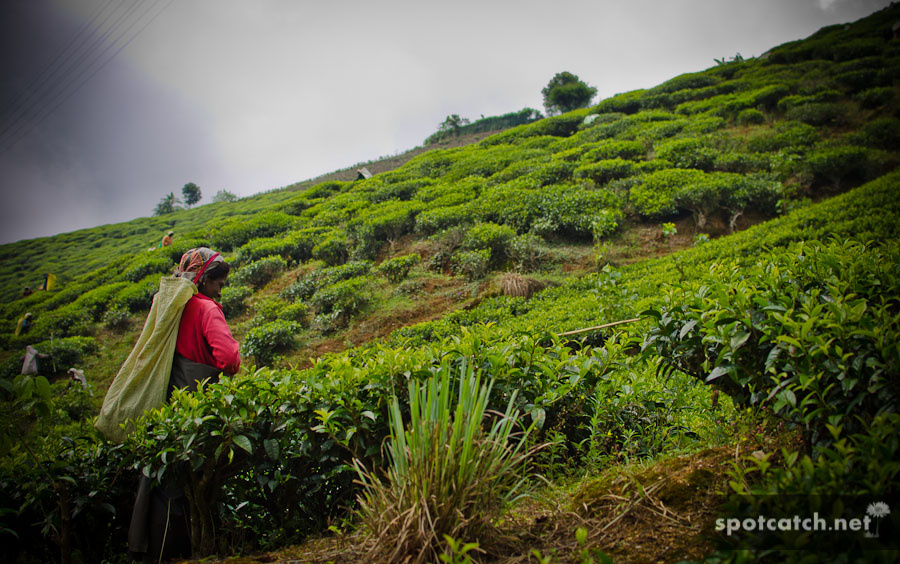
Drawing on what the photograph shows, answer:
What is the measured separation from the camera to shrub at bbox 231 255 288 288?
11266 mm

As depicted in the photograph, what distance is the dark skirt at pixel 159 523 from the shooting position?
7.09 feet

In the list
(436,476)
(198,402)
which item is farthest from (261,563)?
(436,476)

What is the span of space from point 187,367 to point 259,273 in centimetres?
943

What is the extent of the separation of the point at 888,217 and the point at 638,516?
7.19m

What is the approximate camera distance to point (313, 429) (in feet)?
6.50

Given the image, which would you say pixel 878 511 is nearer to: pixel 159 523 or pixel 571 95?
pixel 159 523

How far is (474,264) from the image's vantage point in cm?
852

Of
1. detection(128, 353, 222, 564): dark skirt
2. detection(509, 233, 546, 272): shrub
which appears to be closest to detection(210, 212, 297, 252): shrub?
detection(509, 233, 546, 272): shrub

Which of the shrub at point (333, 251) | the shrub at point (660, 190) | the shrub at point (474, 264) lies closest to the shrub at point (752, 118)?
the shrub at point (660, 190)

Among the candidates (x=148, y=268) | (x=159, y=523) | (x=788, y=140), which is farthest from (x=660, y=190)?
(x=148, y=268)

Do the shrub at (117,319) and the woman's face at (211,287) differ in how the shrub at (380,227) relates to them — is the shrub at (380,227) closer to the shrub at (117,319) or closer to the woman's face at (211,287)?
the shrub at (117,319)

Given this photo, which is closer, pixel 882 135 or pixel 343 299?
pixel 343 299

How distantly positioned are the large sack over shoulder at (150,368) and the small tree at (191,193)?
218 feet

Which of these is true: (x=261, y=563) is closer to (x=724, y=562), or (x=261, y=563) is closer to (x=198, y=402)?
(x=198, y=402)
